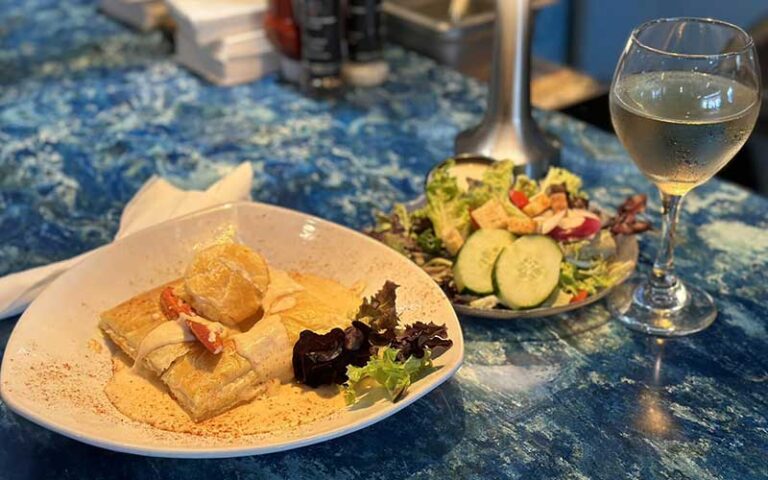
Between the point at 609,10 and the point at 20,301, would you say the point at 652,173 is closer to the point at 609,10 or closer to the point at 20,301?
the point at 20,301

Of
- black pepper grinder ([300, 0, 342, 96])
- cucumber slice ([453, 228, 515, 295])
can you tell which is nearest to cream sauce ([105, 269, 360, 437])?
cucumber slice ([453, 228, 515, 295])

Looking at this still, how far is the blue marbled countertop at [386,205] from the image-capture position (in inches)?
32.0

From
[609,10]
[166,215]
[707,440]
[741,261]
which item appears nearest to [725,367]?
[707,440]

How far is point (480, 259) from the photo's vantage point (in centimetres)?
97

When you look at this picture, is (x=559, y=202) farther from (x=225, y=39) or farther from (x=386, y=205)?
(x=225, y=39)

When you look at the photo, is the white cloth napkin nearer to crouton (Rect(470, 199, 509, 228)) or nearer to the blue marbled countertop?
the blue marbled countertop

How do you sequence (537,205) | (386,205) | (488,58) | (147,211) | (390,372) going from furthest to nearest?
(488,58)
(386,205)
(147,211)
(537,205)
(390,372)

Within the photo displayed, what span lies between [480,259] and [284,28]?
0.81m

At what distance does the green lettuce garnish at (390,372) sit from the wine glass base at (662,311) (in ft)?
0.90

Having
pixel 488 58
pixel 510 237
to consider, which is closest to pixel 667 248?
pixel 510 237

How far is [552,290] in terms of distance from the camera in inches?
37.2

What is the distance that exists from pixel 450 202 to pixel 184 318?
13.8 inches

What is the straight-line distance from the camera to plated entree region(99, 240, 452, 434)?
0.80 m

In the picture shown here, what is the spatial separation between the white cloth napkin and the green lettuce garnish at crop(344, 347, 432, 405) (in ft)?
1.20
